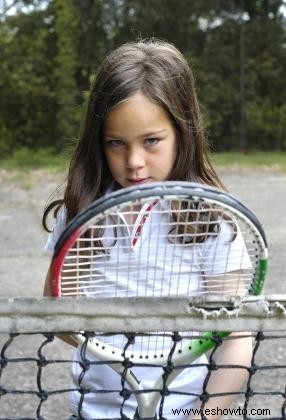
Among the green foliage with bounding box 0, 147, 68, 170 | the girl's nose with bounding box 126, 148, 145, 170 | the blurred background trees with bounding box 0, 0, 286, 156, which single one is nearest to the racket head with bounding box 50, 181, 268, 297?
the girl's nose with bounding box 126, 148, 145, 170

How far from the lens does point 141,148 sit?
1.23 m

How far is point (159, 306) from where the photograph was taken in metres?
1.02

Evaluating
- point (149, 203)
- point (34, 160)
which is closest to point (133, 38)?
point (34, 160)

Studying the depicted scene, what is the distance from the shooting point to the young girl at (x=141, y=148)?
4.06ft

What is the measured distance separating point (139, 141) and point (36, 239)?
3.52m

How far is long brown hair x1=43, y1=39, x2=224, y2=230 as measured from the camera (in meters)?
1.26

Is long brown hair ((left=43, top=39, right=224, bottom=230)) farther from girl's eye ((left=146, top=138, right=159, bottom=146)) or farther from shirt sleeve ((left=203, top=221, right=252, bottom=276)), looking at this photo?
shirt sleeve ((left=203, top=221, right=252, bottom=276))

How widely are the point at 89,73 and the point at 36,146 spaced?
1676 millimetres

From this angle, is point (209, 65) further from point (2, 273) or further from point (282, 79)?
point (2, 273)

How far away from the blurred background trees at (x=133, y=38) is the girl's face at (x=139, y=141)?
10108 mm

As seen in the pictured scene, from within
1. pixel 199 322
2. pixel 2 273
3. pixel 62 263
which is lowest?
pixel 2 273

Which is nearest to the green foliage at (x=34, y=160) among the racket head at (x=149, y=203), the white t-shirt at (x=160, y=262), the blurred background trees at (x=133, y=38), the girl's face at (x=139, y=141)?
the blurred background trees at (x=133, y=38)

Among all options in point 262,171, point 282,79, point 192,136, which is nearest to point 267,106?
point 282,79

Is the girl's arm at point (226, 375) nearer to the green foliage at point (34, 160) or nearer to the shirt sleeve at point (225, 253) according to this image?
the shirt sleeve at point (225, 253)
